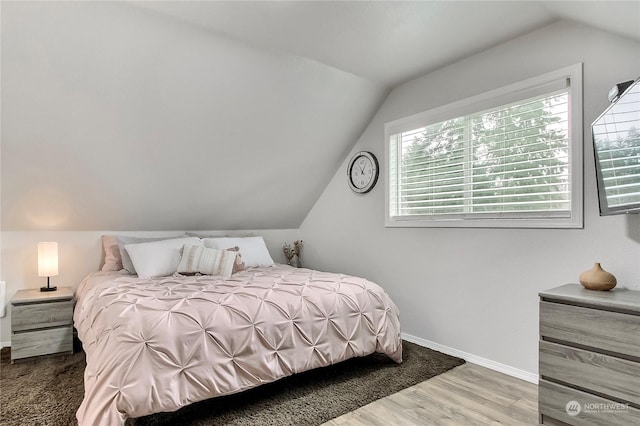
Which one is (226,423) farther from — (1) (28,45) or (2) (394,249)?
(1) (28,45)

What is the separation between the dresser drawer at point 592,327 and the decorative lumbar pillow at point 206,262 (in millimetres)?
2320

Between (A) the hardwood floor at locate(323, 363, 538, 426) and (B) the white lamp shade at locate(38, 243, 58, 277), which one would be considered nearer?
(A) the hardwood floor at locate(323, 363, 538, 426)

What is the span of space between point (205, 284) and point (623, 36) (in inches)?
121

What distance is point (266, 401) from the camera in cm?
217

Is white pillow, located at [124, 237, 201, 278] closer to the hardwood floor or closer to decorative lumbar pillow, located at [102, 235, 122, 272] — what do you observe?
decorative lumbar pillow, located at [102, 235, 122, 272]

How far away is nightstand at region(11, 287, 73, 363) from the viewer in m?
2.78

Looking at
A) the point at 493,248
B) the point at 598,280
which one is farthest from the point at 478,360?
the point at 598,280

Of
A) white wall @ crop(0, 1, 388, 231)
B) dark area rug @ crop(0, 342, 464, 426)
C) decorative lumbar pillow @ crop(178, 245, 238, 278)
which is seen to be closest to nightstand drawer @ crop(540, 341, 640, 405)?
dark area rug @ crop(0, 342, 464, 426)

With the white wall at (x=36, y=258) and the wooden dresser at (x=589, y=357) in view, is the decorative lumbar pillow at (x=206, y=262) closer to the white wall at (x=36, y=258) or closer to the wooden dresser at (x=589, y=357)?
the white wall at (x=36, y=258)

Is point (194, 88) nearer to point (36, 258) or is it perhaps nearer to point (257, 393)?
point (36, 258)

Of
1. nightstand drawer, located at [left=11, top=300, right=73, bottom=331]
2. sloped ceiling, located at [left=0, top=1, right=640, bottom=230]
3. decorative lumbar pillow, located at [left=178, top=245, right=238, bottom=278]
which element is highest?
sloped ceiling, located at [left=0, top=1, right=640, bottom=230]

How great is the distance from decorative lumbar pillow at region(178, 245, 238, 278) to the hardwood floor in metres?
1.62

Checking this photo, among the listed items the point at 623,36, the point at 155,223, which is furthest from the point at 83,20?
the point at 623,36

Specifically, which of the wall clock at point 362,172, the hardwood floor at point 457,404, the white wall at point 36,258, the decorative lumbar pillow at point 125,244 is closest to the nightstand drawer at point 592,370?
the hardwood floor at point 457,404
